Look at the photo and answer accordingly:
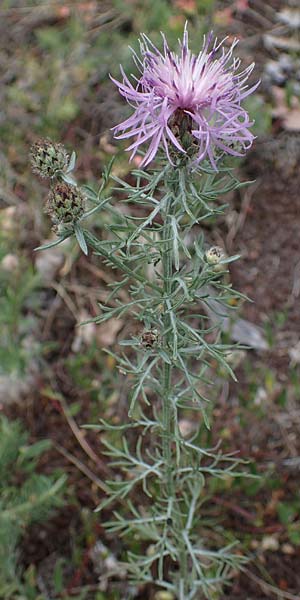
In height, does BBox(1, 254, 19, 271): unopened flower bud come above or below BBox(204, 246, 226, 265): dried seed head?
below

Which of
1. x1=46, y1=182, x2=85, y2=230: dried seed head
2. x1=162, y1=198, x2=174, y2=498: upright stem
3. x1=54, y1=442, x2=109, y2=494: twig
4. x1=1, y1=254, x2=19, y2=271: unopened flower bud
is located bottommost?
x1=54, y1=442, x2=109, y2=494: twig

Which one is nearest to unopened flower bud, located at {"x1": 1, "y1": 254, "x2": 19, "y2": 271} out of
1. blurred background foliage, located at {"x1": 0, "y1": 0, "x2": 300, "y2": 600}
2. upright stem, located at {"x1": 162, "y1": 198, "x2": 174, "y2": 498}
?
blurred background foliage, located at {"x1": 0, "y1": 0, "x2": 300, "y2": 600}

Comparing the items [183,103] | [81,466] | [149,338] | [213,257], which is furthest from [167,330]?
[81,466]

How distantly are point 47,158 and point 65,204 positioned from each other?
103 millimetres

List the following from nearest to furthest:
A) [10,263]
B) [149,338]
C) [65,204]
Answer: [65,204] < [149,338] < [10,263]

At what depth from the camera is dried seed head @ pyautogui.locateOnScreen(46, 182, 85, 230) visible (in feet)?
3.95

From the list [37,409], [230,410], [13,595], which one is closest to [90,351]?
[37,409]

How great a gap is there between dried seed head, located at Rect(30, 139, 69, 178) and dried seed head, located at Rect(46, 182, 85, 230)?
0.11 ft

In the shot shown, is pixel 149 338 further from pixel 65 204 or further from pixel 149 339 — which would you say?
pixel 65 204

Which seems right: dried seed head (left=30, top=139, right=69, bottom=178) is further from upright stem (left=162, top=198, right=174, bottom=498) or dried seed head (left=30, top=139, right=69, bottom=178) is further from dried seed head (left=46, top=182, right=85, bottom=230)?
upright stem (left=162, top=198, right=174, bottom=498)

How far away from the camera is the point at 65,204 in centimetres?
120

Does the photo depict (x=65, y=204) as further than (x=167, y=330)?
No

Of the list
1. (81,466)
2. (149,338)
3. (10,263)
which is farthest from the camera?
(10,263)

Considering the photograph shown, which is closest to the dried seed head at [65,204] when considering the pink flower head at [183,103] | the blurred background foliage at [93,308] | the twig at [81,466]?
the pink flower head at [183,103]
